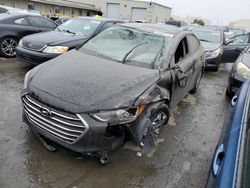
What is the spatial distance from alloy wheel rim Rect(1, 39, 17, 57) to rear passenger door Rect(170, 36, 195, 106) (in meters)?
5.33

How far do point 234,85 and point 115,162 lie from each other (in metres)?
3.45

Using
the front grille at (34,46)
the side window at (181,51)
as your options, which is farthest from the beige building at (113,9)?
the side window at (181,51)

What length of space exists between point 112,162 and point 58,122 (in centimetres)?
88

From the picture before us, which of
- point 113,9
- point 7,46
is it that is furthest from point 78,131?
point 113,9

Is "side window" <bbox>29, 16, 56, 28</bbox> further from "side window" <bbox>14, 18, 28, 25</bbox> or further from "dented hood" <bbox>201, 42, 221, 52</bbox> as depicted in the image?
"dented hood" <bbox>201, 42, 221, 52</bbox>

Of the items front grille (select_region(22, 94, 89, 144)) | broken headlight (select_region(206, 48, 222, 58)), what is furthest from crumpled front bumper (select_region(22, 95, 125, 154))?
broken headlight (select_region(206, 48, 222, 58))

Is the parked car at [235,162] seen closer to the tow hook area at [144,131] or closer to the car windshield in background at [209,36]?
the tow hook area at [144,131]

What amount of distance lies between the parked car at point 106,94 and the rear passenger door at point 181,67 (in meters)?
0.02

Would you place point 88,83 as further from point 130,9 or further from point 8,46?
point 130,9

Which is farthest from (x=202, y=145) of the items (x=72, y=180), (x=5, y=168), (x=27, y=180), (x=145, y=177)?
(x=5, y=168)

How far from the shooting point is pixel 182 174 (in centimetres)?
284

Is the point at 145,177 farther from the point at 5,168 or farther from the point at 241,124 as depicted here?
the point at 5,168

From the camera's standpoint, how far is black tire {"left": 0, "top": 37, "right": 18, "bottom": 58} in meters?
6.85

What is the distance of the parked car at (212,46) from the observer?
7598mm
